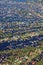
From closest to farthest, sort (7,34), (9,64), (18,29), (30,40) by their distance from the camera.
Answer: (9,64) → (30,40) → (7,34) → (18,29)

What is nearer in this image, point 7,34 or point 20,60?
point 20,60

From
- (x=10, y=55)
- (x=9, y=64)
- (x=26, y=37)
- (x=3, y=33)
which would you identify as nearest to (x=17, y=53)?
(x=10, y=55)

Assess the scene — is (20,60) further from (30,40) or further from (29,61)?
(30,40)

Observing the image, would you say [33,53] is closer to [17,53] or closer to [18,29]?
[17,53]

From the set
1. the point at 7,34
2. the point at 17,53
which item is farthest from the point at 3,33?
the point at 17,53

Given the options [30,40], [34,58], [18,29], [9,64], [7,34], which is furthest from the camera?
[18,29]

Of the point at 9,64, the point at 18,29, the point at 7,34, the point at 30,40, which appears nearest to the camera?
the point at 9,64

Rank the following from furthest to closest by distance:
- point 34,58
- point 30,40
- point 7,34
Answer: point 7,34, point 30,40, point 34,58

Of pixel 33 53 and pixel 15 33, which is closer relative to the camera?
pixel 33 53
